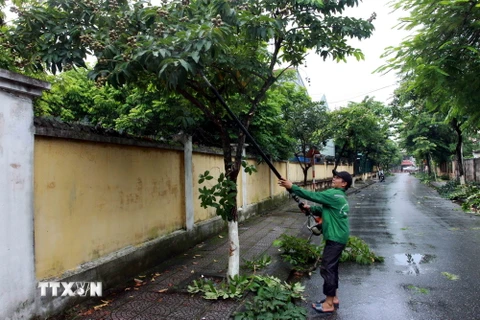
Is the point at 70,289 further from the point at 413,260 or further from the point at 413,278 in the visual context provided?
the point at 413,260

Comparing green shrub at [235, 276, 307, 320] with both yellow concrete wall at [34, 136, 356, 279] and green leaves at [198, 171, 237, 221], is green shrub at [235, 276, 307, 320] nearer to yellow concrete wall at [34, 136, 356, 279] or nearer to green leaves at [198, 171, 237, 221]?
green leaves at [198, 171, 237, 221]

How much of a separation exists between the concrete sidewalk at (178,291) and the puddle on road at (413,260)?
77.0 inches

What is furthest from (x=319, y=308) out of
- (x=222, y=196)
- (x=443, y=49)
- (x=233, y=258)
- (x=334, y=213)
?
(x=443, y=49)

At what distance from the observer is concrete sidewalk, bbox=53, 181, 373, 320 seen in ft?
12.3

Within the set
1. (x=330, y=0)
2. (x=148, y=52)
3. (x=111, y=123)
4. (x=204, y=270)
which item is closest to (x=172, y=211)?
(x=204, y=270)

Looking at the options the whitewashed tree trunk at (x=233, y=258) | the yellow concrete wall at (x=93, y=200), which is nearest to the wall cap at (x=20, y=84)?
the yellow concrete wall at (x=93, y=200)

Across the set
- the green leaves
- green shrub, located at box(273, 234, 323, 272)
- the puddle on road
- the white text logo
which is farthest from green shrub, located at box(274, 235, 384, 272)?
the white text logo

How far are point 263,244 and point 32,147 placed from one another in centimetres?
491

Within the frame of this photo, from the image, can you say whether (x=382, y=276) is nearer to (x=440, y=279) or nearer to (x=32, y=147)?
(x=440, y=279)

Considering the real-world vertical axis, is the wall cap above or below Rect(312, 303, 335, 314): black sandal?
above

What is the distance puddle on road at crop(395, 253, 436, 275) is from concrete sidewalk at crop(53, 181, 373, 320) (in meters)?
1.96

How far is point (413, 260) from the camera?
598 centimetres

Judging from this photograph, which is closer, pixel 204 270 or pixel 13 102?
pixel 13 102

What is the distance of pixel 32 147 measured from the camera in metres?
3.44
